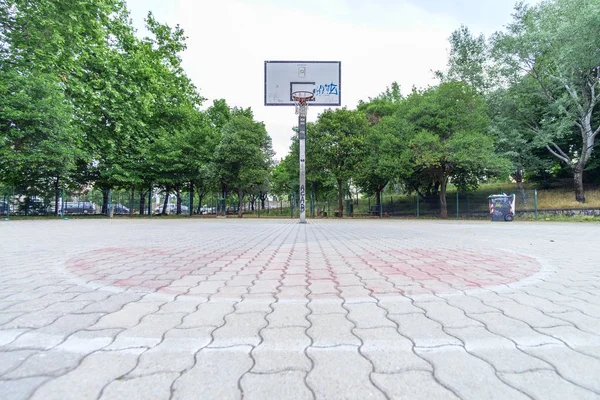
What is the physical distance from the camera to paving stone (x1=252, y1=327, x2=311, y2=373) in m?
1.54

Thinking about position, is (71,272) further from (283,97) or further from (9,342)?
(283,97)

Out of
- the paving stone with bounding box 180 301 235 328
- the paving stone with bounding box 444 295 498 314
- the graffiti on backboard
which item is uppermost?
the graffiti on backboard

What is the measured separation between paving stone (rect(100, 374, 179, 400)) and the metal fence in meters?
22.3

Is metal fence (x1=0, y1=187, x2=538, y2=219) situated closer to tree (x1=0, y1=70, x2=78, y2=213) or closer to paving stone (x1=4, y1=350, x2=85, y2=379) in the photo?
tree (x1=0, y1=70, x2=78, y2=213)

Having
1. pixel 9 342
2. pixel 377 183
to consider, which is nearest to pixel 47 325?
pixel 9 342

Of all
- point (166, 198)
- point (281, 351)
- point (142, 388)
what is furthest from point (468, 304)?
point (166, 198)

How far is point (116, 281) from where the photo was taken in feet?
10.6

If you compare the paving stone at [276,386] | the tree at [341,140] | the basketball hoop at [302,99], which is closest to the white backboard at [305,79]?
the basketball hoop at [302,99]

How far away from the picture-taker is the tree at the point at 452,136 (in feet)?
62.1

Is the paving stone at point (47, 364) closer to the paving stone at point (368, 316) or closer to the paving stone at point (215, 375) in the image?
the paving stone at point (215, 375)

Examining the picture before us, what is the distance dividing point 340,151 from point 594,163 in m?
19.5

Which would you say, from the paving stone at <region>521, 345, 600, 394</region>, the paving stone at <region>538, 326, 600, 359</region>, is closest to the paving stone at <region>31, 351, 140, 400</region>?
the paving stone at <region>521, 345, 600, 394</region>

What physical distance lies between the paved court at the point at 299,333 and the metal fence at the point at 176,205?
19.9 m

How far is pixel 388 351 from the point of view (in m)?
1.70
